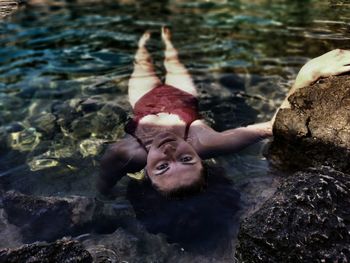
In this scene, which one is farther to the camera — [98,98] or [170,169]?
[98,98]

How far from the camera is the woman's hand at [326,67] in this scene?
156 inches

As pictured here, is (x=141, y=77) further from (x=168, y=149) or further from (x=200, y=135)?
(x=168, y=149)

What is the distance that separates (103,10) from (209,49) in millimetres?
3142

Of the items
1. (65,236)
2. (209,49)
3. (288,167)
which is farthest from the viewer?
(209,49)

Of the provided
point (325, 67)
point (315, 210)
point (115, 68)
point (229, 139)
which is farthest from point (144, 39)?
point (315, 210)

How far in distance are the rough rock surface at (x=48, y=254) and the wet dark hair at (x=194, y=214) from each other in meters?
0.83

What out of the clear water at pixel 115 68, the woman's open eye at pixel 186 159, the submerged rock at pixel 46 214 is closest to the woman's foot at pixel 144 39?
the clear water at pixel 115 68

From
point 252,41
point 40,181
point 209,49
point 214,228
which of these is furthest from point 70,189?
point 252,41

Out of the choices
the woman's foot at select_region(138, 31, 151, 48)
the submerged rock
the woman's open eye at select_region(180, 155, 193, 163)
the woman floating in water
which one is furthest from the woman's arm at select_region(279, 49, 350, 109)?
the woman's foot at select_region(138, 31, 151, 48)

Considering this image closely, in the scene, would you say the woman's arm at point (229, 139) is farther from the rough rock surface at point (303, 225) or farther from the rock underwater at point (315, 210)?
the rough rock surface at point (303, 225)

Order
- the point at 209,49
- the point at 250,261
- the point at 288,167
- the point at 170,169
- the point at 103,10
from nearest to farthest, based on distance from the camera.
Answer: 1. the point at 250,261
2. the point at 170,169
3. the point at 288,167
4. the point at 209,49
5. the point at 103,10

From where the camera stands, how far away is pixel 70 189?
4160 millimetres

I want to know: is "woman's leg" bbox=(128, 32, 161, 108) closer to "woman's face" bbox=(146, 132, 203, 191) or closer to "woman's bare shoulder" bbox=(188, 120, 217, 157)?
"woman's bare shoulder" bbox=(188, 120, 217, 157)

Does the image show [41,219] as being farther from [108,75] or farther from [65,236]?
[108,75]
